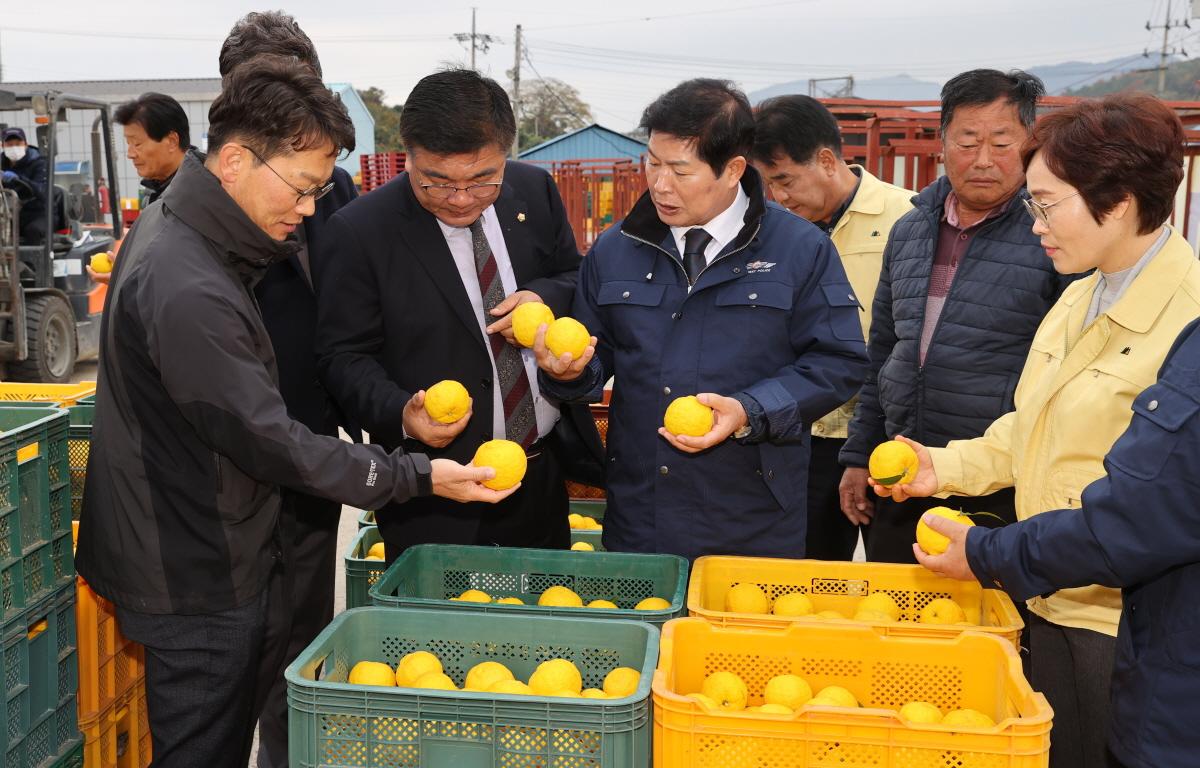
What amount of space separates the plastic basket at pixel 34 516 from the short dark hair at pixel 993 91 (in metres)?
3.08

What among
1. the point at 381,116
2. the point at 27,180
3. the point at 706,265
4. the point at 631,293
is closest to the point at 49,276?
the point at 27,180

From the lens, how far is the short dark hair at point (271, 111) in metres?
2.50

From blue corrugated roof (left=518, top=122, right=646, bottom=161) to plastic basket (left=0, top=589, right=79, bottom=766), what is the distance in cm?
3953

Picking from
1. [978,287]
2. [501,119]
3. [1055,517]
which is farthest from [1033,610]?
[501,119]

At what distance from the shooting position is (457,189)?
320 cm

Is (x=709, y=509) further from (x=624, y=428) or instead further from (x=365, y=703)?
(x=365, y=703)

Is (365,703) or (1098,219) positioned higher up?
(1098,219)

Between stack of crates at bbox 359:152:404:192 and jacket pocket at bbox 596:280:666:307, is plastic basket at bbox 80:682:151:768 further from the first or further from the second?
stack of crates at bbox 359:152:404:192

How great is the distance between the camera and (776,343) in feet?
10.2

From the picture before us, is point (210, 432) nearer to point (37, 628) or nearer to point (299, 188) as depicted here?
point (299, 188)

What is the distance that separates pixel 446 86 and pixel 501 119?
19cm

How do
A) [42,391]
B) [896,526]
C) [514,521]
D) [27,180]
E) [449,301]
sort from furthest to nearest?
[27,180]
[42,391]
[896,526]
[514,521]
[449,301]

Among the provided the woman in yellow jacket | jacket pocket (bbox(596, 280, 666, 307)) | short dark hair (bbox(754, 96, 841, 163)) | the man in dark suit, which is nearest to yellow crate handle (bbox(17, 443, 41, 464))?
the man in dark suit

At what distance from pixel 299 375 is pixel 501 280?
0.76 m
